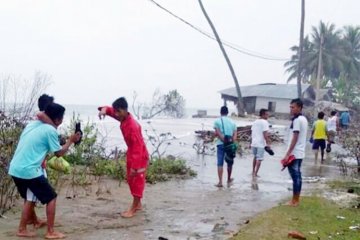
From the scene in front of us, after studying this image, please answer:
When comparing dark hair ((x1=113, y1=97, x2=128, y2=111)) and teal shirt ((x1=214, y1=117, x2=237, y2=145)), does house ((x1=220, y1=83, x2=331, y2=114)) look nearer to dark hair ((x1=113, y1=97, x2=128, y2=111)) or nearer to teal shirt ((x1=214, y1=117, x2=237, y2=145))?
teal shirt ((x1=214, y1=117, x2=237, y2=145))

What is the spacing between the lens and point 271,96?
164 ft

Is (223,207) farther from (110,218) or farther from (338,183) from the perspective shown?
(338,183)

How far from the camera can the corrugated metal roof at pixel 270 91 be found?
162ft

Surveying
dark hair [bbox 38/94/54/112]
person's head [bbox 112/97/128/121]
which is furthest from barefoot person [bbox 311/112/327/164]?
dark hair [bbox 38/94/54/112]

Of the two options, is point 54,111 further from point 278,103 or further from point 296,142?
point 278,103

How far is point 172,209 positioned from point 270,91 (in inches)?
1753

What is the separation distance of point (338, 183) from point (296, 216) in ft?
13.0

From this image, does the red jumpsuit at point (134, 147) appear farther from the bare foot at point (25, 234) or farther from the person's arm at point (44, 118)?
the bare foot at point (25, 234)

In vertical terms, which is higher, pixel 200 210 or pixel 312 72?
pixel 312 72

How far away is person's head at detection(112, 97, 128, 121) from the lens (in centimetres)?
691

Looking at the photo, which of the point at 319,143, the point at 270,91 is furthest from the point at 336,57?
the point at 319,143

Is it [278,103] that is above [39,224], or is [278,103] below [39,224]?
above

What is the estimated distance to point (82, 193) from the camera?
28.8ft

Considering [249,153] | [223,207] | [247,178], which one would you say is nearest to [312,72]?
[249,153]
